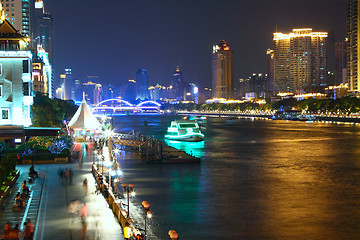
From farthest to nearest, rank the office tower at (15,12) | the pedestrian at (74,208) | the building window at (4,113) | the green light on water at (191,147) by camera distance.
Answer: the office tower at (15,12) → the green light on water at (191,147) → the building window at (4,113) → the pedestrian at (74,208)

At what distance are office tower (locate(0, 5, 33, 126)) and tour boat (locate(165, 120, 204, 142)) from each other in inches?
1235

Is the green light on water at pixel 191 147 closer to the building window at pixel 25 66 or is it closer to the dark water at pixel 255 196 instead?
the dark water at pixel 255 196

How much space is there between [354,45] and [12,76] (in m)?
175

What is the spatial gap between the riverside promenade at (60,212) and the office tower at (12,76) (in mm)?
16088

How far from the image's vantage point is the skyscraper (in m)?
188

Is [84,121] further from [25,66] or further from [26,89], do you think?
[25,66]

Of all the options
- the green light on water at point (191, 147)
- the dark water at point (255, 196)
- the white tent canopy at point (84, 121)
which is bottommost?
the dark water at point (255, 196)

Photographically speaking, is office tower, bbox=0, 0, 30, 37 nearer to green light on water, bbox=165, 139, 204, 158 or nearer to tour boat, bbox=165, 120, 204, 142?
tour boat, bbox=165, 120, 204, 142

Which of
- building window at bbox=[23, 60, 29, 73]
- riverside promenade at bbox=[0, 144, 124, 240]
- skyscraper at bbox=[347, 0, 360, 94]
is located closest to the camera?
riverside promenade at bbox=[0, 144, 124, 240]

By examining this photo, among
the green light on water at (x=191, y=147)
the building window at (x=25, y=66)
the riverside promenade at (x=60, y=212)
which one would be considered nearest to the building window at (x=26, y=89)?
the building window at (x=25, y=66)

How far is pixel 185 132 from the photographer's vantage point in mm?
73375

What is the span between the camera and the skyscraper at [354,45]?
188 meters

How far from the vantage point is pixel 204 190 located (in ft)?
103

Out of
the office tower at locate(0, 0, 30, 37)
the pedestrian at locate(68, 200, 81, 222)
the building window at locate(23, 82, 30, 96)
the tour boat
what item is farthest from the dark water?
the office tower at locate(0, 0, 30, 37)
